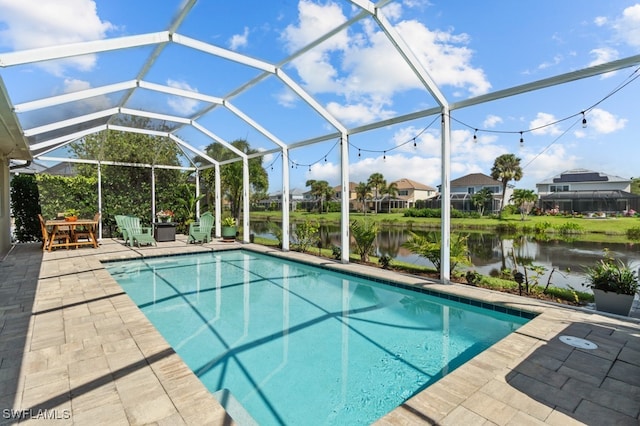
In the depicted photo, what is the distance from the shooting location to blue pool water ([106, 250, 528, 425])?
125 inches

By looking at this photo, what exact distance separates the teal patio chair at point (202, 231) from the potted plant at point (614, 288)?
10.8 m

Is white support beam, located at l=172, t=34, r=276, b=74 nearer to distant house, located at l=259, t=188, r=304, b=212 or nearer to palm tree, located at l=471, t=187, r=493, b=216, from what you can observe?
palm tree, located at l=471, t=187, r=493, b=216

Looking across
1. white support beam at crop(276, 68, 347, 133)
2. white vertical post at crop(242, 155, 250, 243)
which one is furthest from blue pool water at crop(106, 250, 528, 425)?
white vertical post at crop(242, 155, 250, 243)

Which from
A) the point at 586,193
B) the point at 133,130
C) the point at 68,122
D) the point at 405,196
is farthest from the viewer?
the point at 405,196

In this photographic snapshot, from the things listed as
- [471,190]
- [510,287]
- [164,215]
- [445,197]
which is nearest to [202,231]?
[164,215]

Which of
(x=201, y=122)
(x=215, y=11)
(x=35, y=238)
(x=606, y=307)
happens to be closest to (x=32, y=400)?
(x=215, y=11)

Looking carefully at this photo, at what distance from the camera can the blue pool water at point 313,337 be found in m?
3.17

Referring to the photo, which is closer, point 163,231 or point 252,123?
point 252,123

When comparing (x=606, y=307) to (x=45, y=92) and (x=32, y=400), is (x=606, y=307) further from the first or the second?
(x=45, y=92)

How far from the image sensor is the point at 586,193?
3183 centimetres

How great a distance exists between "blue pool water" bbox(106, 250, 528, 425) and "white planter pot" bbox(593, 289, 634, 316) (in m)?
1.04

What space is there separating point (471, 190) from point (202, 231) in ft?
141

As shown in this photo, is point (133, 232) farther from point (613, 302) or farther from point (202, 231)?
point (613, 302)

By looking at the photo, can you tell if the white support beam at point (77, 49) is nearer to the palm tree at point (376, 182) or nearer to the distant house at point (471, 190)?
the distant house at point (471, 190)
